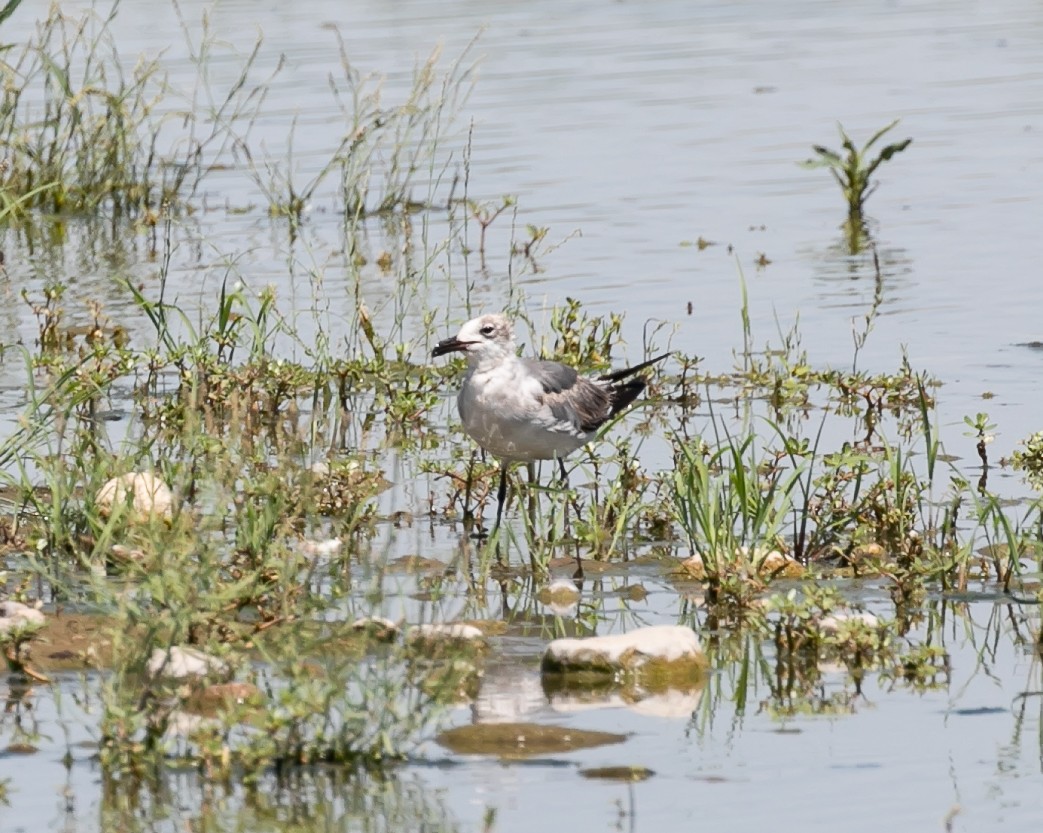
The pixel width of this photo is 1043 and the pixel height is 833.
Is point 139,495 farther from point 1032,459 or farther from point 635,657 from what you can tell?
point 1032,459

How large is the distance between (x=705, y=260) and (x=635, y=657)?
7.91 m

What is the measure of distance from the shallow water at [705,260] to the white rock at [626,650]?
127 mm

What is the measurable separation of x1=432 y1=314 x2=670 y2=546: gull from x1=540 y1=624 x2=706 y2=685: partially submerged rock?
198cm

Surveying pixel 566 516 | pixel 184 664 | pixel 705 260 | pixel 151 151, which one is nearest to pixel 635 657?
pixel 184 664

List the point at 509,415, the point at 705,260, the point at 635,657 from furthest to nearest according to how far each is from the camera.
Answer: the point at 705,260 → the point at 509,415 → the point at 635,657

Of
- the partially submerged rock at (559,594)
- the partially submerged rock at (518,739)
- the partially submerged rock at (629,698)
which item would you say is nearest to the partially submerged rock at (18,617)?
the partially submerged rock at (518,739)

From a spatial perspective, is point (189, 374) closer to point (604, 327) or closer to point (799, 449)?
point (604, 327)

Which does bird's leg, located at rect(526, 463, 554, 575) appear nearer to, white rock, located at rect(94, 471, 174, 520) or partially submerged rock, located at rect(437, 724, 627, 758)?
white rock, located at rect(94, 471, 174, 520)

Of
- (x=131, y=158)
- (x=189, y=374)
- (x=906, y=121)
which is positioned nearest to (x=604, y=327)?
(x=189, y=374)

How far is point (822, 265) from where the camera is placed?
13.5 meters

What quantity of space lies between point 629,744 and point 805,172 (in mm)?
12290

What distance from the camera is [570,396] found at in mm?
8555

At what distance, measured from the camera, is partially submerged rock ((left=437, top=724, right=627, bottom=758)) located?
17.9 feet

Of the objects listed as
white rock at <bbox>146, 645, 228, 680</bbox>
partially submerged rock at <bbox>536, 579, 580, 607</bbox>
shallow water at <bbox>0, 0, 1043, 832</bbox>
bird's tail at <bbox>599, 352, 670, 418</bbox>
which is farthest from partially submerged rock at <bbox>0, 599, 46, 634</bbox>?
bird's tail at <bbox>599, 352, 670, 418</bbox>
